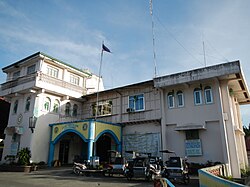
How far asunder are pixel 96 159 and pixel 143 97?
Result: 22.1ft

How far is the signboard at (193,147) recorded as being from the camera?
51.1 feet

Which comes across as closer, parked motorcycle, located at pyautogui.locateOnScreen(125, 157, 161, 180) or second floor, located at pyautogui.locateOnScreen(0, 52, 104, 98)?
parked motorcycle, located at pyautogui.locateOnScreen(125, 157, 161, 180)

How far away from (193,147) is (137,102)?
6.20 m

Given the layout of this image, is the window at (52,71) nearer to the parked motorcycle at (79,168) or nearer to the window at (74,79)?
the window at (74,79)

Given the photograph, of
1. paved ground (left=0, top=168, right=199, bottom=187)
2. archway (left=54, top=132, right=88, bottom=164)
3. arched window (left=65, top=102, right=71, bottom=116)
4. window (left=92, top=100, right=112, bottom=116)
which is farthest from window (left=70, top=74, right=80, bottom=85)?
paved ground (left=0, top=168, right=199, bottom=187)

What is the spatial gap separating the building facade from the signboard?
0.22 feet

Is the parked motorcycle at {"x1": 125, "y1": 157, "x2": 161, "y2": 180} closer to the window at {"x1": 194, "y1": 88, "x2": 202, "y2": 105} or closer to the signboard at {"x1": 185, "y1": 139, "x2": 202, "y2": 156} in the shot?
the signboard at {"x1": 185, "y1": 139, "x2": 202, "y2": 156}

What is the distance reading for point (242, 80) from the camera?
1605 centimetres

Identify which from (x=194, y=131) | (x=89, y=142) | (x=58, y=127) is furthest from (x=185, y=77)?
(x=58, y=127)

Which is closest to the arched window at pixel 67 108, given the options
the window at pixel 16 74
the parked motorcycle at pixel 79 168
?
the window at pixel 16 74

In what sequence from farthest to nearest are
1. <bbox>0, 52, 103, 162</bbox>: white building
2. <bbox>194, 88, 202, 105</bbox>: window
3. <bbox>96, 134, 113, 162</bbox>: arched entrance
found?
<bbox>96, 134, 113, 162</bbox>: arched entrance → <bbox>0, 52, 103, 162</bbox>: white building → <bbox>194, 88, 202, 105</bbox>: window

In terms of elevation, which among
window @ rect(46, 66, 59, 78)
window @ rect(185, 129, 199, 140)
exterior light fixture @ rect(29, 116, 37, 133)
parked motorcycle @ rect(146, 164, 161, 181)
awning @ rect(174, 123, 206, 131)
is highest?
window @ rect(46, 66, 59, 78)

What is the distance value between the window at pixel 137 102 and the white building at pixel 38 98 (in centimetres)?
635

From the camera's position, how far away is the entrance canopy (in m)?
17.0
